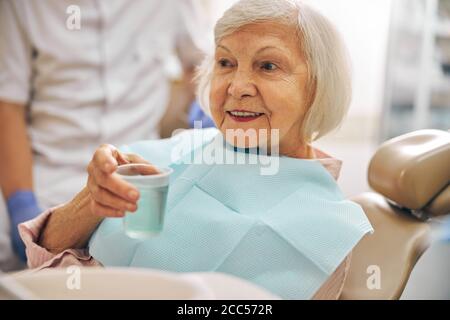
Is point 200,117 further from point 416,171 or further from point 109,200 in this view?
point 109,200

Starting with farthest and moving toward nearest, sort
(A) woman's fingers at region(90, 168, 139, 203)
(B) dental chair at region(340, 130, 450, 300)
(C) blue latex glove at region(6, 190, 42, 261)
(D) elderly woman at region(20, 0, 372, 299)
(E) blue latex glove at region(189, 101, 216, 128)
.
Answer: (C) blue latex glove at region(6, 190, 42, 261)
(E) blue latex glove at region(189, 101, 216, 128)
(B) dental chair at region(340, 130, 450, 300)
(D) elderly woman at region(20, 0, 372, 299)
(A) woman's fingers at region(90, 168, 139, 203)

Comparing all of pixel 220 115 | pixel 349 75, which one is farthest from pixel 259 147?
pixel 349 75

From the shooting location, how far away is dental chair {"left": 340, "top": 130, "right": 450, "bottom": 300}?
112 cm

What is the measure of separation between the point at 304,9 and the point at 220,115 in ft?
0.81

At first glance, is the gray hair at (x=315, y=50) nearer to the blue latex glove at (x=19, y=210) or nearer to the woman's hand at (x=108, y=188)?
the woman's hand at (x=108, y=188)

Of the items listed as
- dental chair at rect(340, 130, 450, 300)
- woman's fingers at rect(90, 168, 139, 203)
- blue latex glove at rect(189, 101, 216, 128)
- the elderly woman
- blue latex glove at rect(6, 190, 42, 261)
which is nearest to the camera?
woman's fingers at rect(90, 168, 139, 203)

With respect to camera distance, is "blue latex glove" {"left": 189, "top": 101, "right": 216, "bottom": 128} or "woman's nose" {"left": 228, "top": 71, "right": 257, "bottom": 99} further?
"blue latex glove" {"left": 189, "top": 101, "right": 216, "bottom": 128}

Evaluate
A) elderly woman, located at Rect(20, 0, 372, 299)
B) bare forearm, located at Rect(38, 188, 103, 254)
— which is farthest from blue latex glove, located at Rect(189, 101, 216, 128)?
bare forearm, located at Rect(38, 188, 103, 254)

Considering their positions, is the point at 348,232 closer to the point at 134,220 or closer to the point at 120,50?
the point at 134,220

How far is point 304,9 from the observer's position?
3.50 feet

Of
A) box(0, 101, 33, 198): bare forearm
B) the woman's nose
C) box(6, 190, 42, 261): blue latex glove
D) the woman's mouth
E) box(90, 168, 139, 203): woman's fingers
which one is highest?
the woman's nose

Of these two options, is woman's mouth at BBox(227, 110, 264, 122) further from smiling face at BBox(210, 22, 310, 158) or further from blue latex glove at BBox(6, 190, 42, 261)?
blue latex glove at BBox(6, 190, 42, 261)

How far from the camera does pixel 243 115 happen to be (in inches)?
42.5

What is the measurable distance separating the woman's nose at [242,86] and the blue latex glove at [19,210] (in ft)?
2.74
